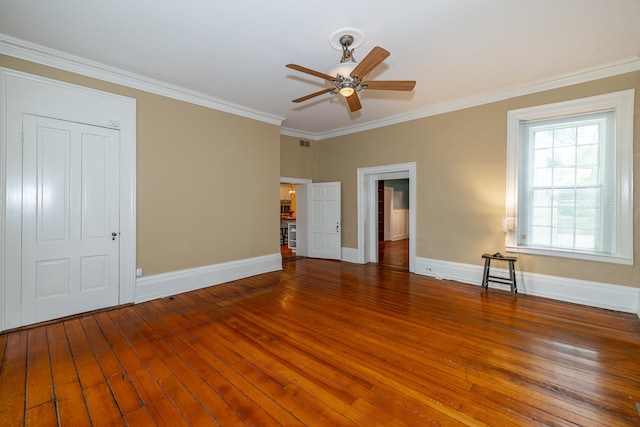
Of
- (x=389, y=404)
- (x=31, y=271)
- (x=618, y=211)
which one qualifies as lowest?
(x=389, y=404)

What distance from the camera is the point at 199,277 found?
4.56 m

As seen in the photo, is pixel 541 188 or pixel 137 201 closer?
pixel 137 201

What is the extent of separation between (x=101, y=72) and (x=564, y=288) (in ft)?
23.2

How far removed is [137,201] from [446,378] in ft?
14.1

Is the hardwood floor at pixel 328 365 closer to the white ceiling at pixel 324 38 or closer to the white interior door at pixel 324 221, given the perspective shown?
the white interior door at pixel 324 221

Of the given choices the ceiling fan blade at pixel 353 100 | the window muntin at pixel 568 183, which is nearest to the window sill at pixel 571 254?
the window muntin at pixel 568 183

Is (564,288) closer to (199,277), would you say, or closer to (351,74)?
(351,74)

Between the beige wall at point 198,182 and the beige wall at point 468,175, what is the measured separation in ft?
8.60

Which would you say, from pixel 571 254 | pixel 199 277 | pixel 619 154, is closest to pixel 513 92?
pixel 619 154

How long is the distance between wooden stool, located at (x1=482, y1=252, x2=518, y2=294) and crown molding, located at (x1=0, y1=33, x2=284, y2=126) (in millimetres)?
5027

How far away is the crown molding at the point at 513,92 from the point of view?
11.7 ft

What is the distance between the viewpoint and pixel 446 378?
86.9 inches

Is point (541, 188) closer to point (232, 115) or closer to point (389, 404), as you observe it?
point (389, 404)

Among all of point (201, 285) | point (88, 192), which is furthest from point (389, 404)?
point (88, 192)
